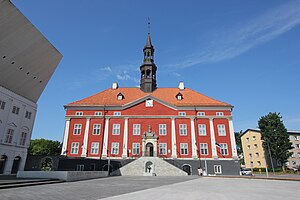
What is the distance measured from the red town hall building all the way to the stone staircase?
113 inches

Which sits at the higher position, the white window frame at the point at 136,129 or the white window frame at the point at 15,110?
the white window frame at the point at 15,110

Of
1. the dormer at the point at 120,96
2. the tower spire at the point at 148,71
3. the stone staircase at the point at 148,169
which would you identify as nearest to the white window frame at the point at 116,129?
the dormer at the point at 120,96

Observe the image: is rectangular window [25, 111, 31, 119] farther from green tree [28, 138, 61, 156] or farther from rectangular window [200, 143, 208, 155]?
green tree [28, 138, 61, 156]

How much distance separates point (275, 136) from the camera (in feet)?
143

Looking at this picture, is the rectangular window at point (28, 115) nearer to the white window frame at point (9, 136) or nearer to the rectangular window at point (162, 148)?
the white window frame at point (9, 136)

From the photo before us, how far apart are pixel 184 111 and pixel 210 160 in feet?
31.2

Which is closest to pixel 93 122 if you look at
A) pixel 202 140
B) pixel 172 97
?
pixel 172 97

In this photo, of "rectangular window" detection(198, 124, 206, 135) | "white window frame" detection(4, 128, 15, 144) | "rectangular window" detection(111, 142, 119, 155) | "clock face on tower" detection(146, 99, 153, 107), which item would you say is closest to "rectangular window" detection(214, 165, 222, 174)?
"rectangular window" detection(198, 124, 206, 135)

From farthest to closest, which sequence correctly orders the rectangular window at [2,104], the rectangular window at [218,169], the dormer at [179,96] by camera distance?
the dormer at [179,96] → the rectangular window at [218,169] → the rectangular window at [2,104]

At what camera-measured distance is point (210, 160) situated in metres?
31.6

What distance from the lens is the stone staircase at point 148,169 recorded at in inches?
1097

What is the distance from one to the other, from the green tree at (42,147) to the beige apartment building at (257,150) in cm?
5798

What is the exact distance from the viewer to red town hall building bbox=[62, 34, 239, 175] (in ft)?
105

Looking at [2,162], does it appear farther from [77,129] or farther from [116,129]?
[116,129]
